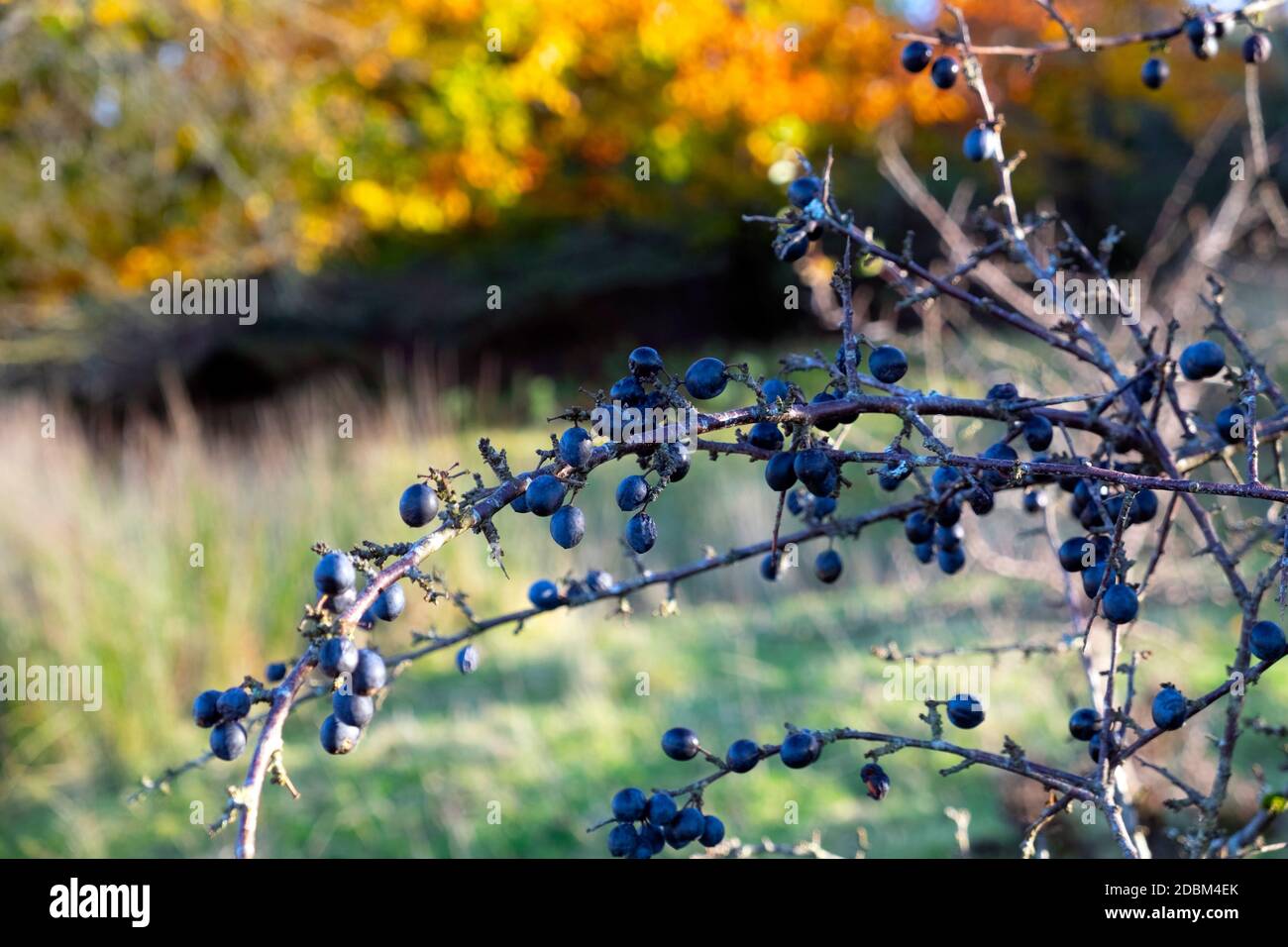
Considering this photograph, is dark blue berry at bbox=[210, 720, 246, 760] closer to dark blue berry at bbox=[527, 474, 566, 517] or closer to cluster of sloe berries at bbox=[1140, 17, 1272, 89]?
dark blue berry at bbox=[527, 474, 566, 517]

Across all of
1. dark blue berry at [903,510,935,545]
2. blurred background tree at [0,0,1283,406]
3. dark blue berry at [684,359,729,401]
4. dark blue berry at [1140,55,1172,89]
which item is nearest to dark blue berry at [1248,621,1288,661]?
dark blue berry at [903,510,935,545]

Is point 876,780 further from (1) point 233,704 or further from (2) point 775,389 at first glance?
(1) point 233,704

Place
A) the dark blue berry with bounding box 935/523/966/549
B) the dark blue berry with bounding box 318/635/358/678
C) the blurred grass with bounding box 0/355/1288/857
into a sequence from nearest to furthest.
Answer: the dark blue berry with bounding box 318/635/358/678 → the dark blue berry with bounding box 935/523/966/549 → the blurred grass with bounding box 0/355/1288/857

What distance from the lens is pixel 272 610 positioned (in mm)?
5707

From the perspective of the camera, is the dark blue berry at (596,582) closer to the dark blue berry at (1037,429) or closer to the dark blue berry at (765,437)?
the dark blue berry at (765,437)

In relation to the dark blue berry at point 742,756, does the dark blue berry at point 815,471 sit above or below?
above

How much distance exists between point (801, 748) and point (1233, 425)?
548 millimetres

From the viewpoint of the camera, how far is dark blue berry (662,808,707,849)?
1109mm

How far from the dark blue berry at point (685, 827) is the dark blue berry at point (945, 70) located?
102cm

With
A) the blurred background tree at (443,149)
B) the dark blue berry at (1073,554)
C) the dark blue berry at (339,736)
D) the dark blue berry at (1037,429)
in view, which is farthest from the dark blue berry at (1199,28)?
the blurred background tree at (443,149)

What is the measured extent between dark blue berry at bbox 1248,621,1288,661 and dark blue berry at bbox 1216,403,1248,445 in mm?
211

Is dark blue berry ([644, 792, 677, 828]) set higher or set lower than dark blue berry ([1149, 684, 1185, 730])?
lower

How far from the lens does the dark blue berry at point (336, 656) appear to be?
750mm

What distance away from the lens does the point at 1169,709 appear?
1025 mm
